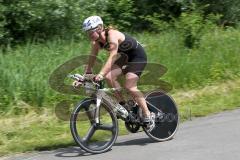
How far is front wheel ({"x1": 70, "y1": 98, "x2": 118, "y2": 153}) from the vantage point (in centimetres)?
730

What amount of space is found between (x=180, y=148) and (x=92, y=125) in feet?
4.06

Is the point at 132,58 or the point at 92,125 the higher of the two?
the point at 132,58

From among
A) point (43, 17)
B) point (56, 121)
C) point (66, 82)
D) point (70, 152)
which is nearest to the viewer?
point (70, 152)

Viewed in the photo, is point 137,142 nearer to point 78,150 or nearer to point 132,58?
point 78,150

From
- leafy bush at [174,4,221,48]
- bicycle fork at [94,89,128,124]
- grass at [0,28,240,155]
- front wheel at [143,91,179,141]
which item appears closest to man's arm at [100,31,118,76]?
bicycle fork at [94,89,128,124]

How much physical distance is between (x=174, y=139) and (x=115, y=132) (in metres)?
1.00

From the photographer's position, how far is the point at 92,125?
24.7 ft

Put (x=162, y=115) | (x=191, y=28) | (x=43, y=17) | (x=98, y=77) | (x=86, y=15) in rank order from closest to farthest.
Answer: (x=98, y=77) → (x=162, y=115) → (x=191, y=28) → (x=43, y=17) → (x=86, y=15)

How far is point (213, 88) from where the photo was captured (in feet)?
36.9

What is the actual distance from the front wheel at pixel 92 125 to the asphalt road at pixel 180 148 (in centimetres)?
13

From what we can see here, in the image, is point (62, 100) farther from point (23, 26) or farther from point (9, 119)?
point (23, 26)

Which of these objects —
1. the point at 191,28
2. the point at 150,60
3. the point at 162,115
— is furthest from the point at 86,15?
the point at 162,115

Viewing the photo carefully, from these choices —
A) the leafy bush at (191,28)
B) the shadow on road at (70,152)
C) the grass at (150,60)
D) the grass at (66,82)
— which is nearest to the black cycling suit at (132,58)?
the grass at (66,82)

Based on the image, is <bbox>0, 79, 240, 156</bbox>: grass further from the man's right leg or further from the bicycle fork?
the man's right leg
